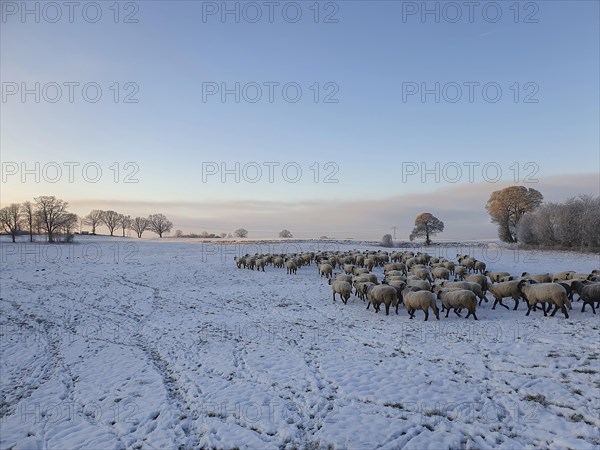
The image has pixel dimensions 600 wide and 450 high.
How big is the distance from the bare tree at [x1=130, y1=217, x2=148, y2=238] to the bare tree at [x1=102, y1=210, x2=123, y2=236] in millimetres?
5019

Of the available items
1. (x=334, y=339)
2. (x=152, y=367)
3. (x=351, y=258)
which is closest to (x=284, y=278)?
(x=351, y=258)

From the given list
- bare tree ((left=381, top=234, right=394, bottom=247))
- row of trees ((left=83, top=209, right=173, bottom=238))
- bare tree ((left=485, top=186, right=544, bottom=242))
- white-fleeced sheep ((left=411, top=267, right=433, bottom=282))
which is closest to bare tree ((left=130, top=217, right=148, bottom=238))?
row of trees ((left=83, top=209, right=173, bottom=238))

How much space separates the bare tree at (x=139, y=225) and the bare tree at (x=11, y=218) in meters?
41.2

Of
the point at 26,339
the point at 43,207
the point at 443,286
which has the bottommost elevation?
the point at 26,339

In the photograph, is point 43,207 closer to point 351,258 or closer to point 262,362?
point 351,258

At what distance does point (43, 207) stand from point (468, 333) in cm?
8981

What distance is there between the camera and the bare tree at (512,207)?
215ft

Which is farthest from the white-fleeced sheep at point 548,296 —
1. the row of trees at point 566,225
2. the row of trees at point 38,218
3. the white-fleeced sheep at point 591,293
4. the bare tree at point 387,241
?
the row of trees at point 38,218

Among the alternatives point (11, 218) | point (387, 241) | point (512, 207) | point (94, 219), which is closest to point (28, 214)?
point (11, 218)

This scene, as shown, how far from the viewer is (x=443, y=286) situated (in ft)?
56.6

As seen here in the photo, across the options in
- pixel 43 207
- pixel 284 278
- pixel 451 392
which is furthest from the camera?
pixel 43 207

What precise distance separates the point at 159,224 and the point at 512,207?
107 metres

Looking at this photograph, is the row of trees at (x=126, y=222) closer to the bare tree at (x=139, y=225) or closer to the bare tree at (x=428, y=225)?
the bare tree at (x=139, y=225)

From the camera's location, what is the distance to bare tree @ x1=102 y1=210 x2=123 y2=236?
121 m
